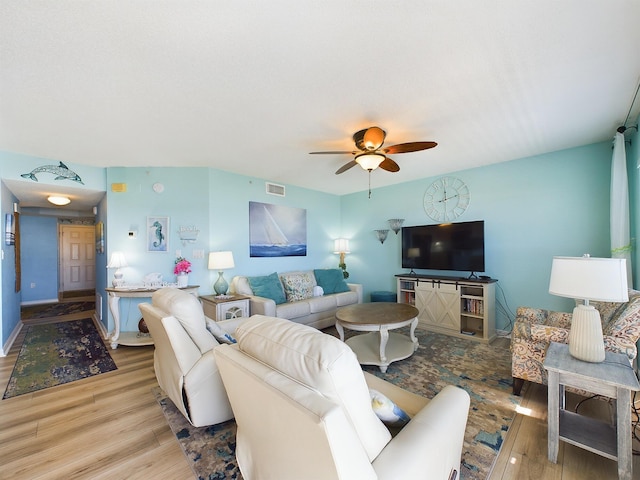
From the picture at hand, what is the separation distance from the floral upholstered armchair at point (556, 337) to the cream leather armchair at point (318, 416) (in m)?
1.40

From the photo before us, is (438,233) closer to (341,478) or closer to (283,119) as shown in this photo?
(283,119)

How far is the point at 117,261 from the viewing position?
359 cm

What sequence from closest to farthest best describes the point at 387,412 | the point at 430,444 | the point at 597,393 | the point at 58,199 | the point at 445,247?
1. the point at 430,444
2. the point at 387,412
3. the point at 597,393
4. the point at 445,247
5. the point at 58,199

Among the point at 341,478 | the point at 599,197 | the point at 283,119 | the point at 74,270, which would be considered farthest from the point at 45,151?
the point at 599,197

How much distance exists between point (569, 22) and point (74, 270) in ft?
30.9

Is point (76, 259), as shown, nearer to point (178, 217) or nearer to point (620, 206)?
point (178, 217)

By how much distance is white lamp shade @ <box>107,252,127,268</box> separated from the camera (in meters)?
3.57

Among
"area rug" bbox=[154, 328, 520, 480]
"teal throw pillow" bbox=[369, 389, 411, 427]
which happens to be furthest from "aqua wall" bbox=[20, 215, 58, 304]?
"teal throw pillow" bbox=[369, 389, 411, 427]

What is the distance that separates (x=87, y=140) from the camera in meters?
2.96

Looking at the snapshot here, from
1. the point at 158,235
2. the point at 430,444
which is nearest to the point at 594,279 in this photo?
the point at 430,444

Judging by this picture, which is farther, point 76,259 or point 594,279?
point 76,259

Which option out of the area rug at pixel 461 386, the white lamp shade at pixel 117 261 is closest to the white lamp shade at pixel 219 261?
the white lamp shade at pixel 117 261

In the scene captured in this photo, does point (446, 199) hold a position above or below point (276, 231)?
above

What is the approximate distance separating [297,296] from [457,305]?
2.29 meters
